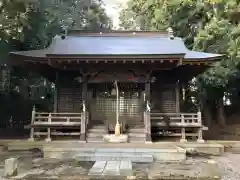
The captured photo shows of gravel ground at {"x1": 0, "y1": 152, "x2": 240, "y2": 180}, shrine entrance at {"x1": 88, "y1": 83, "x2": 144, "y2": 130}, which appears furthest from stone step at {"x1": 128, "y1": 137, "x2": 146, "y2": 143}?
gravel ground at {"x1": 0, "y1": 152, "x2": 240, "y2": 180}

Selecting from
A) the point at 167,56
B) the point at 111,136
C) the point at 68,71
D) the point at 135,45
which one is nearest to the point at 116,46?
the point at 135,45

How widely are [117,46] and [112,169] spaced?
30.4ft

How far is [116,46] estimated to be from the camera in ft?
56.2

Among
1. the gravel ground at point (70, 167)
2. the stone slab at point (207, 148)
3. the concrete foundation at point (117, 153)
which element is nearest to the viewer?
the gravel ground at point (70, 167)

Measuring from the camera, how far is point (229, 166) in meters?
10.3

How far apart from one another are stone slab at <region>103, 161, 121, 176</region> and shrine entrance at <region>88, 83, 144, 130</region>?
688 cm

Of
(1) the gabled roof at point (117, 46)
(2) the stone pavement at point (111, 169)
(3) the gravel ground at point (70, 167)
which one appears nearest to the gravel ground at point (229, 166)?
(3) the gravel ground at point (70, 167)

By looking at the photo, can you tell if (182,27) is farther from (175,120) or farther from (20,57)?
(20,57)

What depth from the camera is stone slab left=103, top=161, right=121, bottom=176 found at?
8453mm

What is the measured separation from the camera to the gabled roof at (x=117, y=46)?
15.3 meters

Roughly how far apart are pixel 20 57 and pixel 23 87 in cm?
985

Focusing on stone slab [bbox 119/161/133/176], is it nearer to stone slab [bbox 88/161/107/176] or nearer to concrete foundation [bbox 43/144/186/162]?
stone slab [bbox 88/161/107/176]

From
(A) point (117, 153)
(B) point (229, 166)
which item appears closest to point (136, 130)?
(A) point (117, 153)

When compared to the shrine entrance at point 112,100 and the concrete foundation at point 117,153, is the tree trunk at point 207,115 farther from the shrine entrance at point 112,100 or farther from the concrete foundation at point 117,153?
the concrete foundation at point 117,153
